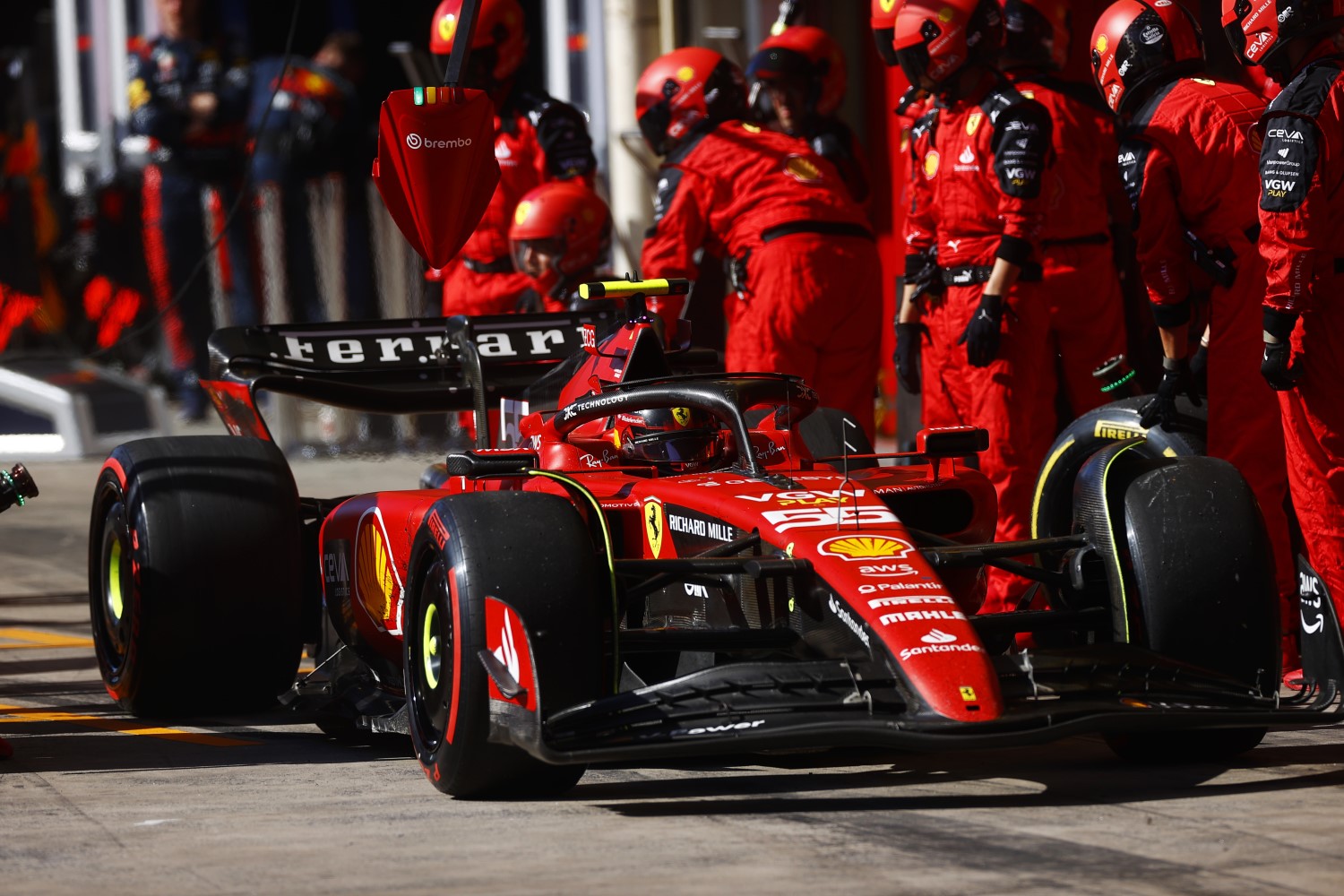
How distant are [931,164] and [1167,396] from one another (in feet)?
5.26

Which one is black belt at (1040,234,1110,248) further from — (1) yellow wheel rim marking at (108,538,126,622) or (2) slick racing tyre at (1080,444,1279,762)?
(1) yellow wheel rim marking at (108,538,126,622)

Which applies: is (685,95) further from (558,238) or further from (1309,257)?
(1309,257)

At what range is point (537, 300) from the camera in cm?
1001

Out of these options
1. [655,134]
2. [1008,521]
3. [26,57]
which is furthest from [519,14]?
[26,57]

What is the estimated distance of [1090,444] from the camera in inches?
283

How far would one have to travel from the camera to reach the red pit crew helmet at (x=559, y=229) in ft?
31.8

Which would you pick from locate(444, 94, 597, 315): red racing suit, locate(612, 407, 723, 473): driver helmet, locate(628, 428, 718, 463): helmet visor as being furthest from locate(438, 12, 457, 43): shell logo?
locate(628, 428, 718, 463): helmet visor

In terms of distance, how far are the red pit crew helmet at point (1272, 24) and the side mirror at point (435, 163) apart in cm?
245

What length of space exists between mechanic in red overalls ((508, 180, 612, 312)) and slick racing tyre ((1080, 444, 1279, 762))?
4214mm

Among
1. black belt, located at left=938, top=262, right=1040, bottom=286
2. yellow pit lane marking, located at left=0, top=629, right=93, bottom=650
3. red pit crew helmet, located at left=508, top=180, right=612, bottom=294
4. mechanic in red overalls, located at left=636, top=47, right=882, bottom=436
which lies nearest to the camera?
black belt, located at left=938, top=262, right=1040, bottom=286

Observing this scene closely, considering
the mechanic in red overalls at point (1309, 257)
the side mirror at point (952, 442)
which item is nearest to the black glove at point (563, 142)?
the mechanic in red overalls at point (1309, 257)

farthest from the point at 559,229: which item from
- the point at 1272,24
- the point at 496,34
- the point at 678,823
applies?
the point at 678,823

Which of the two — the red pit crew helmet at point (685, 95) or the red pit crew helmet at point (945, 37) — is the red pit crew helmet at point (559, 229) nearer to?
the red pit crew helmet at point (685, 95)

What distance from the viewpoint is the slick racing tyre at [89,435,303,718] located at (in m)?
6.84
